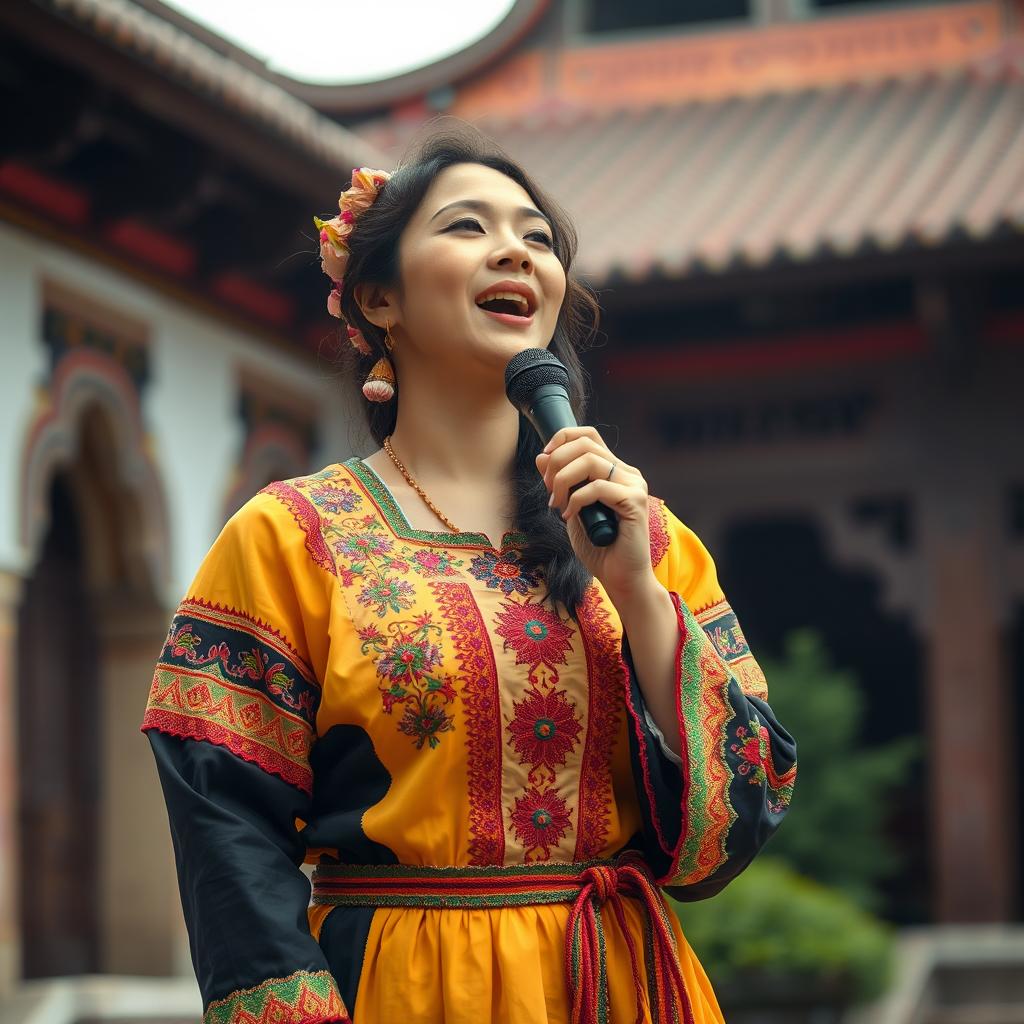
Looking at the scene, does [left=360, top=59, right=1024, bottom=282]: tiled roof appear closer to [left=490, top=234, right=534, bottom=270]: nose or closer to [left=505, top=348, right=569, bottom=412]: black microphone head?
[left=490, top=234, right=534, bottom=270]: nose

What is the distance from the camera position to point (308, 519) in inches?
98.0

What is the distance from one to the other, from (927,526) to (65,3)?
5.01 meters

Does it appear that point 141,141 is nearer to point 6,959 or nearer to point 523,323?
point 6,959

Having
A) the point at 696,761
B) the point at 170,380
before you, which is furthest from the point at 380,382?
the point at 170,380

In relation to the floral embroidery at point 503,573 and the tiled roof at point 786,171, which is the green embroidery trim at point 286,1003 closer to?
the floral embroidery at point 503,573

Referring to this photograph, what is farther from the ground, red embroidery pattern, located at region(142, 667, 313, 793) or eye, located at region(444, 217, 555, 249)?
eye, located at region(444, 217, 555, 249)

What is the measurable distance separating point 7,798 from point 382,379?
4.59 m

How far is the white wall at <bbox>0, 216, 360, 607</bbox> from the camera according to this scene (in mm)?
7016

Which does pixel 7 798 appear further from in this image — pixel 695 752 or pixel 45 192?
pixel 695 752

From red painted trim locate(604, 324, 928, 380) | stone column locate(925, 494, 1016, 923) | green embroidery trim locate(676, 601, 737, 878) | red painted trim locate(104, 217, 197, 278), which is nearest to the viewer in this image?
green embroidery trim locate(676, 601, 737, 878)

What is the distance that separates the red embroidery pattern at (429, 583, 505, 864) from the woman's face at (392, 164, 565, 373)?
1.20 feet

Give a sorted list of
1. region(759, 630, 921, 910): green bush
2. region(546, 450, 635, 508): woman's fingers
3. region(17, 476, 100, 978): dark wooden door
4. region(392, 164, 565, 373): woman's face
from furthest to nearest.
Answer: region(759, 630, 921, 910): green bush
region(17, 476, 100, 978): dark wooden door
region(392, 164, 565, 373): woman's face
region(546, 450, 635, 508): woman's fingers

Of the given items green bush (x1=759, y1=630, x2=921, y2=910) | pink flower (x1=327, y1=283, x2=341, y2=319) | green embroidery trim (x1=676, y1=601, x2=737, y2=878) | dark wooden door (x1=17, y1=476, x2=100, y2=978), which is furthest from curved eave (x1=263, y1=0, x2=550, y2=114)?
green embroidery trim (x1=676, y1=601, x2=737, y2=878)

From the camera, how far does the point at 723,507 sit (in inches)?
396
